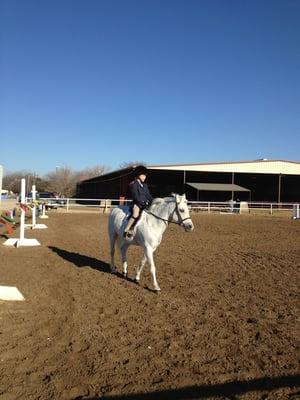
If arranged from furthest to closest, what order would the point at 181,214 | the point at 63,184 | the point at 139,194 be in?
the point at 63,184 → the point at 139,194 → the point at 181,214

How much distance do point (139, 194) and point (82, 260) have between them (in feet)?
11.0

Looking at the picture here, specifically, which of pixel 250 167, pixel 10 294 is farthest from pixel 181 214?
pixel 250 167

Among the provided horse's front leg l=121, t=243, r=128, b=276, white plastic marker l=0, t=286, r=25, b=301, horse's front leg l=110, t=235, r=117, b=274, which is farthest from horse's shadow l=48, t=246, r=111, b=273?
white plastic marker l=0, t=286, r=25, b=301

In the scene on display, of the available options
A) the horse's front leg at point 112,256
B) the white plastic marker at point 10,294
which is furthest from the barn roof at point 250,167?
the white plastic marker at point 10,294

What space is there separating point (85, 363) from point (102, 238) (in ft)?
38.1

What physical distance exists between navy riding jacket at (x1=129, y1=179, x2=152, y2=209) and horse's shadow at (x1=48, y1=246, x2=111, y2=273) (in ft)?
6.67

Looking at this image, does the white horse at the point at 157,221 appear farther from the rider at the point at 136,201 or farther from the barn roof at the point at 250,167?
the barn roof at the point at 250,167

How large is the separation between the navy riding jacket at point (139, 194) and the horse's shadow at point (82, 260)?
203 cm

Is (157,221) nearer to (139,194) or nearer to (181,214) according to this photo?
(181,214)

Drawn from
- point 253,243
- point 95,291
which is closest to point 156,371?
point 95,291

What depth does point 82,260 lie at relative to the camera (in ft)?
35.2

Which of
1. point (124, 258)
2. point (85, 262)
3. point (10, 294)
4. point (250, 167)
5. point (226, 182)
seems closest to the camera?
point (10, 294)

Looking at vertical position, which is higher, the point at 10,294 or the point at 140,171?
the point at 140,171

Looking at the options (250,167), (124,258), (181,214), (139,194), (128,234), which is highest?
(250,167)
